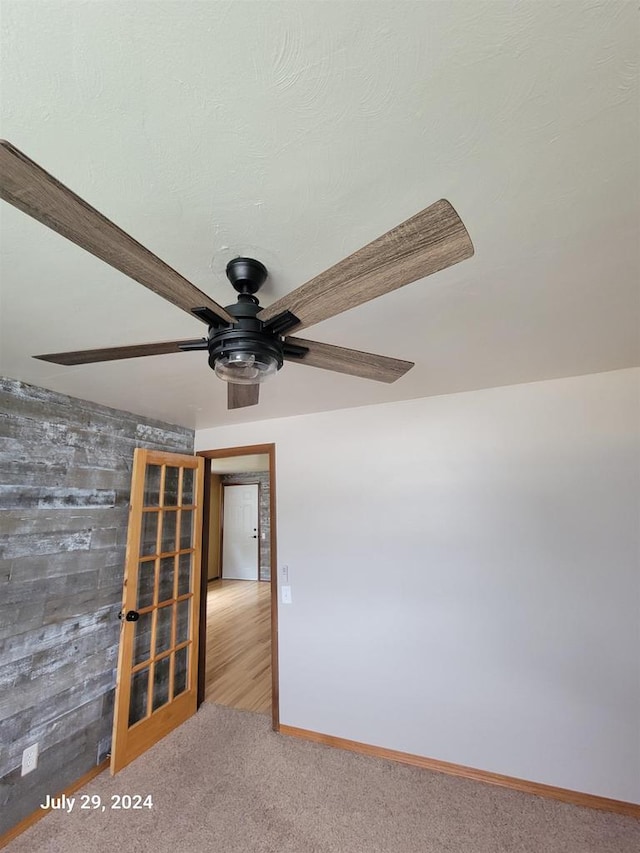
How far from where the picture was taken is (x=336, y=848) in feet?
5.92

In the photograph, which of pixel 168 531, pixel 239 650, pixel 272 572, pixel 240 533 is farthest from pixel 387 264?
pixel 240 533

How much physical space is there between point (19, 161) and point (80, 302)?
95 cm

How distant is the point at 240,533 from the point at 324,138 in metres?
7.86

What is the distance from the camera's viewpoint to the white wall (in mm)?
2086

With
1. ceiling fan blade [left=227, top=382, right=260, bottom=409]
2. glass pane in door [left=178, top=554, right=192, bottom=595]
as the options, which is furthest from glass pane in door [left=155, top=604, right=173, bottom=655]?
ceiling fan blade [left=227, top=382, right=260, bottom=409]

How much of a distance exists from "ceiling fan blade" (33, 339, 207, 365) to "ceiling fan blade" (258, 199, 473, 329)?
29 cm

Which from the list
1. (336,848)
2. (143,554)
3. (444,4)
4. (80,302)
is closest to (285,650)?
(336,848)

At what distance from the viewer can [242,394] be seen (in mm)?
1429

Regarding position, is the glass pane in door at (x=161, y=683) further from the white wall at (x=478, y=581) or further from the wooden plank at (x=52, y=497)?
the wooden plank at (x=52, y=497)

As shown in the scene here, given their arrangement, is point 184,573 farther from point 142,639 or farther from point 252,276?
point 252,276

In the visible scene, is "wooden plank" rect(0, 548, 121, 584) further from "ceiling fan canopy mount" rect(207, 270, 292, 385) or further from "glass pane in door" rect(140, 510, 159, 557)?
"ceiling fan canopy mount" rect(207, 270, 292, 385)

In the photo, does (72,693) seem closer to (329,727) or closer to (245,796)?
(245,796)

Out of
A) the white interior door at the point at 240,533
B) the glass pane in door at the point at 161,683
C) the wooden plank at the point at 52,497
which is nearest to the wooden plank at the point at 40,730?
the glass pane in door at the point at 161,683

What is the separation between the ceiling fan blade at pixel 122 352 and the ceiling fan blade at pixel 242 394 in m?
0.29
